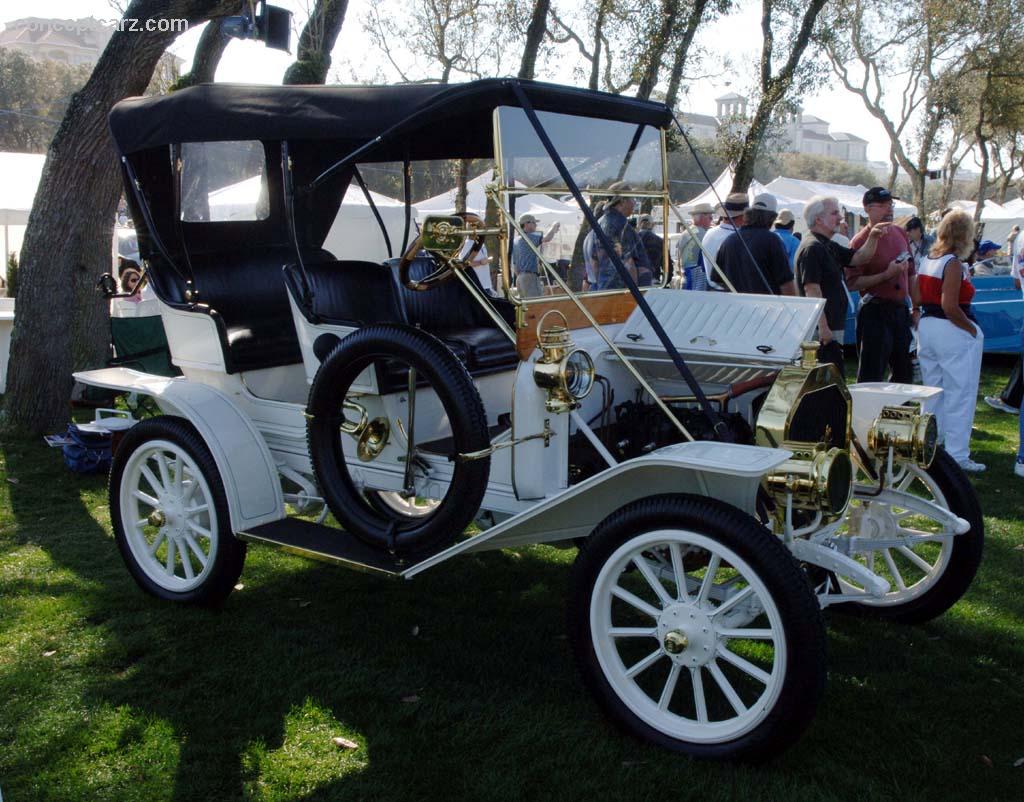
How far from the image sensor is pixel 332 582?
4.54 m

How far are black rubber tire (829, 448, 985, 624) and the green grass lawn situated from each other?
0.48 feet

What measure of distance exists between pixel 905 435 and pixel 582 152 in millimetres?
1656

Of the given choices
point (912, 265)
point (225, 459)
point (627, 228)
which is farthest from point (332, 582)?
point (912, 265)

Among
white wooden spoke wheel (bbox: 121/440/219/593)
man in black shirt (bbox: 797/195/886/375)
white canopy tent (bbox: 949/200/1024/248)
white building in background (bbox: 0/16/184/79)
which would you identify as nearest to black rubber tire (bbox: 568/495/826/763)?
white wooden spoke wheel (bbox: 121/440/219/593)

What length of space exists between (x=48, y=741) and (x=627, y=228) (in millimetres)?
2892

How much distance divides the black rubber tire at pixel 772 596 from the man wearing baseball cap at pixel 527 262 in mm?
1020

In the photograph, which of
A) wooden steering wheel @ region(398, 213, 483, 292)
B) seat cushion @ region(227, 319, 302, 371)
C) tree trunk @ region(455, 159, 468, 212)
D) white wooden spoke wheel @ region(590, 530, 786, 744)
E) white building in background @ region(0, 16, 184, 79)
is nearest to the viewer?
white wooden spoke wheel @ region(590, 530, 786, 744)

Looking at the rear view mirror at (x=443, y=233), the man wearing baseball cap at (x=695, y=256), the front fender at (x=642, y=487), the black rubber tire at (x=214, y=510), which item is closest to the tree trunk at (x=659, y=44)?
the man wearing baseball cap at (x=695, y=256)

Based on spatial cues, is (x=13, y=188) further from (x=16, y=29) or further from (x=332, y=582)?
(x=16, y=29)

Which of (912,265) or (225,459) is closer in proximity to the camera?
(225,459)

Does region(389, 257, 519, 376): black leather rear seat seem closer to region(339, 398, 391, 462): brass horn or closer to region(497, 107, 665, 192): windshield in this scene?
region(339, 398, 391, 462): brass horn

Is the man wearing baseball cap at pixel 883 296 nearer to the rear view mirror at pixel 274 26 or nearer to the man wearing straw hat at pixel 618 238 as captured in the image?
the man wearing straw hat at pixel 618 238

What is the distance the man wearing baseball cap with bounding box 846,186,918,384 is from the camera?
6.43 m

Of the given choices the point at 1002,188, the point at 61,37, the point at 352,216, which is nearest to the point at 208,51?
the point at 352,216
